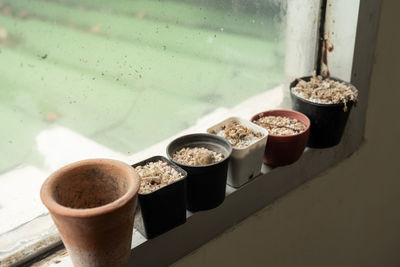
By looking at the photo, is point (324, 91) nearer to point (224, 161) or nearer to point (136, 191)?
point (224, 161)

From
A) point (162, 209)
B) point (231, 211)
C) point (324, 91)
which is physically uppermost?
point (324, 91)

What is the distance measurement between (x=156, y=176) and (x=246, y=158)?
21 centimetres

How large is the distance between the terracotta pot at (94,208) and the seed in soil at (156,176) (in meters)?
0.05

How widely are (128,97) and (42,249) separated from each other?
13.3 inches

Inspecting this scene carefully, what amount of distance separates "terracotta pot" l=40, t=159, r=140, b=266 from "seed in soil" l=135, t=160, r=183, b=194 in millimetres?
51

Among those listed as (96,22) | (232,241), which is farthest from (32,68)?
(232,241)

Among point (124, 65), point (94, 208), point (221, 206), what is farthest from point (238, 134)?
point (94, 208)

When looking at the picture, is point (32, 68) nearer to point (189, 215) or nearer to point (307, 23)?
point (189, 215)

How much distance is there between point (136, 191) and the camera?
2.15ft

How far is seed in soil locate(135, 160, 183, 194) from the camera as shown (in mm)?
751

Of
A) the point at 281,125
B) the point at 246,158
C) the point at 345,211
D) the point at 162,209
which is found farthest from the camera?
the point at 345,211

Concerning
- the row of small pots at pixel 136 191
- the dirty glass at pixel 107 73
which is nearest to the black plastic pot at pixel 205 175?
the row of small pots at pixel 136 191

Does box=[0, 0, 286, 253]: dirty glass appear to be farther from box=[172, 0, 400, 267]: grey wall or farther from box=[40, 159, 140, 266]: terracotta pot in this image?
box=[172, 0, 400, 267]: grey wall

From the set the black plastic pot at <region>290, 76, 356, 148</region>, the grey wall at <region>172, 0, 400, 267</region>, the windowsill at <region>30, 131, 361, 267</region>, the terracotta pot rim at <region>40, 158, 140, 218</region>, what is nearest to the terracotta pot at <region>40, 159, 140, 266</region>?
the terracotta pot rim at <region>40, 158, 140, 218</region>
